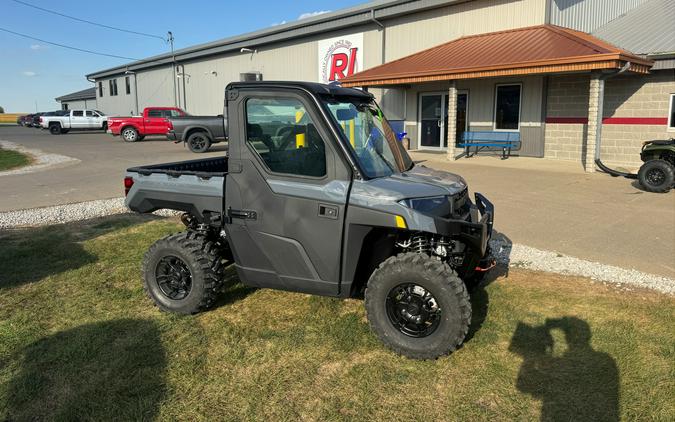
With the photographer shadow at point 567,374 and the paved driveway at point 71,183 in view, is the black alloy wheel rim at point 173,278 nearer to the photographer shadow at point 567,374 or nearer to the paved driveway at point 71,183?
the photographer shadow at point 567,374

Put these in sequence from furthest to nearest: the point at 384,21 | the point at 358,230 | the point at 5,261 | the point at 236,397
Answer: the point at 384,21, the point at 5,261, the point at 358,230, the point at 236,397

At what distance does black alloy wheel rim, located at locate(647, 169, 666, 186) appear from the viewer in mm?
10438

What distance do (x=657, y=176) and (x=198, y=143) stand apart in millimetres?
16085

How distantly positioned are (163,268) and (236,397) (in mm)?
1733

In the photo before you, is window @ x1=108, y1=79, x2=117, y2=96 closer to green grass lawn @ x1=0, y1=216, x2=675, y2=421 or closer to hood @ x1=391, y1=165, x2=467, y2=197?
green grass lawn @ x1=0, y1=216, x2=675, y2=421

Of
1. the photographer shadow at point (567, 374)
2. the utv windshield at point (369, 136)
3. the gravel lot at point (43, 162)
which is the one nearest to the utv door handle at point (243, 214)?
the utv windshield at point (369, 136)

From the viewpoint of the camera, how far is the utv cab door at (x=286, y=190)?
12.3 ft

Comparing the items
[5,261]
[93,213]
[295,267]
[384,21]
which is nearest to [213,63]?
[384,21]

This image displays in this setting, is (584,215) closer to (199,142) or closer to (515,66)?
(515,66)

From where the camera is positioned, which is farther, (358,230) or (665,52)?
(665,52)

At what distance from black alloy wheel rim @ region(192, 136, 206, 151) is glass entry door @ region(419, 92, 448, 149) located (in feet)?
29.4

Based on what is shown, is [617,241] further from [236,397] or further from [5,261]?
[5,261]

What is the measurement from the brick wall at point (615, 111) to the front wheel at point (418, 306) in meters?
14.3

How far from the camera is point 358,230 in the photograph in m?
3.70
